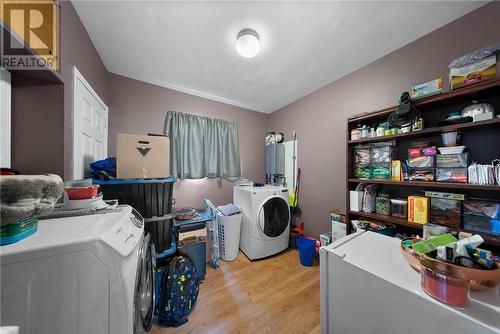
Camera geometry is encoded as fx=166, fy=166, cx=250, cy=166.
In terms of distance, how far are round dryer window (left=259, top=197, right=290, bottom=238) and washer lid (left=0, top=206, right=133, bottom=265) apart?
170cm

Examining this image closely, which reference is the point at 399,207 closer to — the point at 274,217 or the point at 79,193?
the point at 274,217

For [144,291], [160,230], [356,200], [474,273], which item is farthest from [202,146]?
[474,273]

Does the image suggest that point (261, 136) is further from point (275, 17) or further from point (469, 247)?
point (469, 247)

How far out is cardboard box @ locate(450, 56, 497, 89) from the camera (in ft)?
3.60

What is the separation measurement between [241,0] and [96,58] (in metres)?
1.63

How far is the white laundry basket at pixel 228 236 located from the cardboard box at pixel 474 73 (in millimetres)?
2397

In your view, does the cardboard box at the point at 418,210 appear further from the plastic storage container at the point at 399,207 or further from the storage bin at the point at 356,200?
the storage bin at the point at 356,200

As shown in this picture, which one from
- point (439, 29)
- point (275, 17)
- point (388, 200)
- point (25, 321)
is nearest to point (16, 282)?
point (25, 321)

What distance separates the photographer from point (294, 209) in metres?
2.81

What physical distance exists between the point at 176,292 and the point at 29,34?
6.27 ft

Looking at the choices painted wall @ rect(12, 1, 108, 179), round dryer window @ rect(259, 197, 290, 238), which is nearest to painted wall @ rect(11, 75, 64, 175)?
painted wall @ rect(12, 1, 108, 179)

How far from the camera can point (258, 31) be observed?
146cm

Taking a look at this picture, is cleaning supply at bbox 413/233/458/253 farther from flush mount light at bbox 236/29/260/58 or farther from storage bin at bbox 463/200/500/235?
flush mount light at bbox 236/29/260/58

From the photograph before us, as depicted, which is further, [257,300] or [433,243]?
[257,300]
